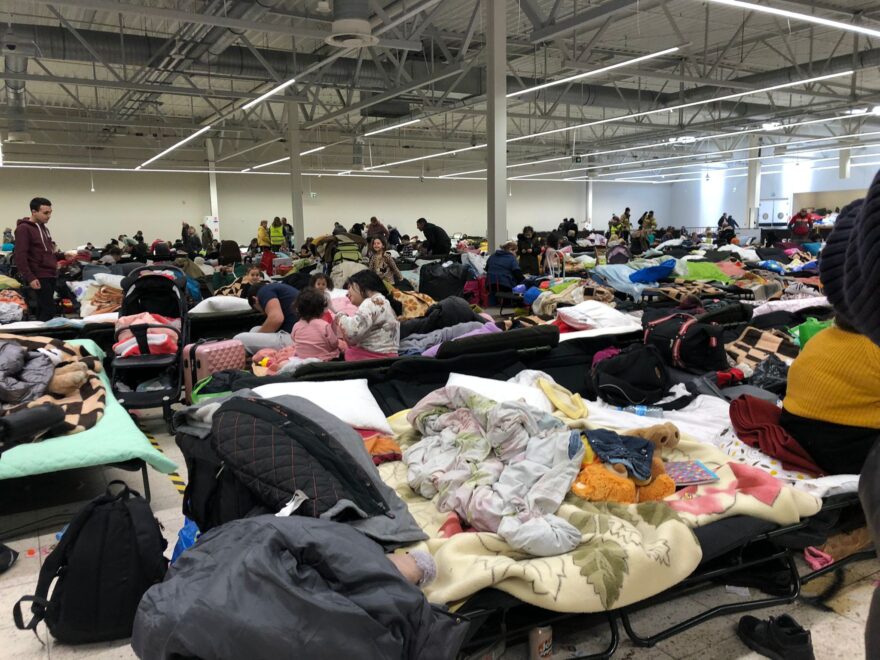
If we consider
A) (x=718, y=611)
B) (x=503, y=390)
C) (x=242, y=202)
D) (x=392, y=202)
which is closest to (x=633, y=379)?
(x=503, y=390)

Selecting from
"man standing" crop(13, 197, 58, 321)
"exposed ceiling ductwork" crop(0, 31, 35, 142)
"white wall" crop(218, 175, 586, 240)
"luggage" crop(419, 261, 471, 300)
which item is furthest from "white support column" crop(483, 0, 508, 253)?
"white wall" crop(218, 175, 586, 240)

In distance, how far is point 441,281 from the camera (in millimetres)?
9391

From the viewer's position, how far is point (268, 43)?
498 inches

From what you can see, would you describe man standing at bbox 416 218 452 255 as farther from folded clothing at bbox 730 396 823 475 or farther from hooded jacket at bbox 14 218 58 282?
folded clothing at bbox 730 396 823 475

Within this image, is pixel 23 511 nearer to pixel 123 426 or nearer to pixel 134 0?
pixel 123 426

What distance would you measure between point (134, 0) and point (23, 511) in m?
9.26

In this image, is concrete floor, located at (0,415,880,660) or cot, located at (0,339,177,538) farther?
cot, located at (0,339,177,538)

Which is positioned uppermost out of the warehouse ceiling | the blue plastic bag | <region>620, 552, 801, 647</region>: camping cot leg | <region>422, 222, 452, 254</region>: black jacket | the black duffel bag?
the warehouse ceiling

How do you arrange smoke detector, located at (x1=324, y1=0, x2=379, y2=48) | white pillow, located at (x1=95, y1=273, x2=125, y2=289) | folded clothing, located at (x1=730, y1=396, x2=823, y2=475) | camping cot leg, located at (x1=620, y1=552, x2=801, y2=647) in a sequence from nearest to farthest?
1. camping cot leg, located at (x1=620, y1=552, x2=801, y2=647)
2. folded clothing, located at (x1=730, y1=396, x2=823, y2=475)
3. white pillow, located at (x1=95, y1=273, x2=125, y2=289)
4. smoke detector, located at (x1=324, y1=0, x2=379, y2=48)

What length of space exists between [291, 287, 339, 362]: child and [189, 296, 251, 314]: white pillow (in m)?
1.80

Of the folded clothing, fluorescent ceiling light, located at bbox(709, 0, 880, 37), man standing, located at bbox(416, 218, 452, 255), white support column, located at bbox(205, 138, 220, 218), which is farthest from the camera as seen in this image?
white support column, located at bbox(205, 138, 220, 218)

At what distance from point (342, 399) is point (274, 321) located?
2312 millimetres

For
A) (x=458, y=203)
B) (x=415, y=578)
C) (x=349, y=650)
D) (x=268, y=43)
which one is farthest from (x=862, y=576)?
(x=458, y=203)

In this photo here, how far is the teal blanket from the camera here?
2.93m
